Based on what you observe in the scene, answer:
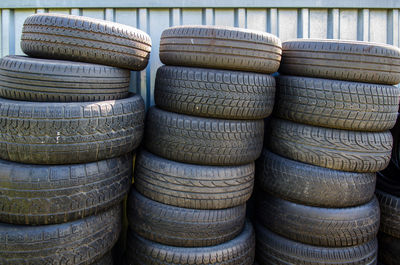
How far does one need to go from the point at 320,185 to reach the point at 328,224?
0.31 metres

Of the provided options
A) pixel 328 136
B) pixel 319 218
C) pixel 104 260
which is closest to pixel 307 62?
pixel 328 136

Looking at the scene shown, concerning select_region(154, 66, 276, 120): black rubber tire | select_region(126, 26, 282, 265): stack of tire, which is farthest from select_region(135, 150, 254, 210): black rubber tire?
select_region(154, 66, 276, 120): black rubber tire

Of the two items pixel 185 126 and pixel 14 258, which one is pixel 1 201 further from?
pixel 185 126

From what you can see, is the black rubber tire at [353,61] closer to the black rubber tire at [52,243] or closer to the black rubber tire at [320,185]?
the black rubber tire at [320,185]

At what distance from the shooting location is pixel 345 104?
7.50ft

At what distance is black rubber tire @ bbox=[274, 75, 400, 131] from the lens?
7.51 feet

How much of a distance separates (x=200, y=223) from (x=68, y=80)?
4.44 ft

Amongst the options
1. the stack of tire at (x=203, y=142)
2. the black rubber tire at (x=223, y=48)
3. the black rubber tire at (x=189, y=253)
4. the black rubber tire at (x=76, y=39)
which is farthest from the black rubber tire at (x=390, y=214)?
the black rubber tire at (x=76, y=39)

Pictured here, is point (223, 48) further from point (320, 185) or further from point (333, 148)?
point (320, 185)

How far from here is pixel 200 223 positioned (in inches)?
88.2

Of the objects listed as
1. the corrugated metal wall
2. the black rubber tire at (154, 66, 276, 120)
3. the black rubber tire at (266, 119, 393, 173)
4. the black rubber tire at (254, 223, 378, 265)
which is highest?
the corrugated metal wall

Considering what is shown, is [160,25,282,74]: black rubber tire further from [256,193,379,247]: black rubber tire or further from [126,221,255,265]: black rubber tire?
[126,221,255,265]: black rubber tire

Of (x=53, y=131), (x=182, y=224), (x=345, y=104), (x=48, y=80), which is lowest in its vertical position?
(x=182, y=224)

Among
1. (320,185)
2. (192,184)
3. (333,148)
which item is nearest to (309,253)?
(320,185)
